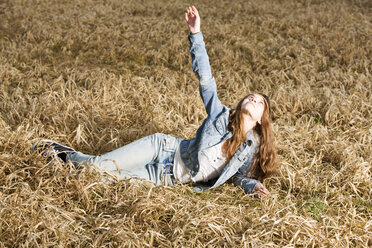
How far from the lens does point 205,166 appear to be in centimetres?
320

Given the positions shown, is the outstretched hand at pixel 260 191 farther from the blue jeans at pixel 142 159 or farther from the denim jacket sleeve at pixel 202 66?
the denim jacket sleeve at pixel 202 66

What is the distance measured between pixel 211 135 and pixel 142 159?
66cm

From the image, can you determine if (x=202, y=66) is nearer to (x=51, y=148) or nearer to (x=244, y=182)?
(x=244, y=182)

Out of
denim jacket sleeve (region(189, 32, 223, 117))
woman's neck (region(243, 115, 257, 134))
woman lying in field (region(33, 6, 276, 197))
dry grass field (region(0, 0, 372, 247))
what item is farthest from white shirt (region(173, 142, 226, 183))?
denim jacket sleeve (region(189, 32, 223, 117))

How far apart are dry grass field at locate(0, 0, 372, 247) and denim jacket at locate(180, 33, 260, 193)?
0.62 ft

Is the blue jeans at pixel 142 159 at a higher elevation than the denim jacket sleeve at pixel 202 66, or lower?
lower

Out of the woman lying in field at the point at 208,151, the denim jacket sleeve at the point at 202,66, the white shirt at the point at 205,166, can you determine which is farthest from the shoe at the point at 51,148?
the denim jacket sleeve at the point at 202,66

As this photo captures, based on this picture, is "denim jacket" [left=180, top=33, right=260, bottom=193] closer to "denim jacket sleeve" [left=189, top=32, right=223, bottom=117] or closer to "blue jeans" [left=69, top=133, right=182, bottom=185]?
"denim jacket sleeve" [left=189, top=32, right=223, bottom=117]

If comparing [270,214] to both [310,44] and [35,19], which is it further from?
[35,19]

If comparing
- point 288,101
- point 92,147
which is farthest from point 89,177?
point 288,101

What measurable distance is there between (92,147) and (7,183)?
1036mm

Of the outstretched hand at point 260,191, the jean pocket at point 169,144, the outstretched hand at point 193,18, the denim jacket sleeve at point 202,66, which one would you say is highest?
the outstretched hand at point 193,18

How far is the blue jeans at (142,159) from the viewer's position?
3.05 meters

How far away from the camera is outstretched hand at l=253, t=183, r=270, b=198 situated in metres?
3.07
